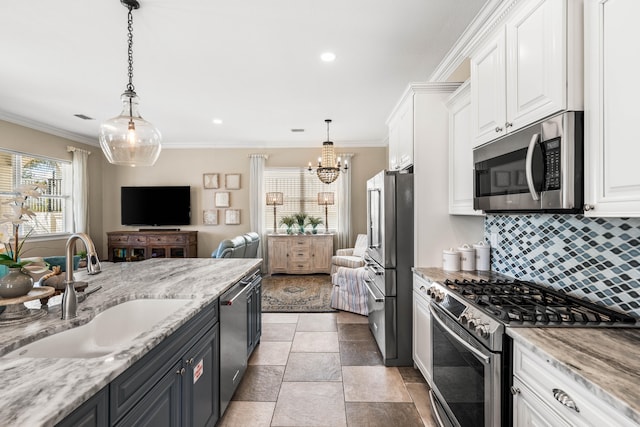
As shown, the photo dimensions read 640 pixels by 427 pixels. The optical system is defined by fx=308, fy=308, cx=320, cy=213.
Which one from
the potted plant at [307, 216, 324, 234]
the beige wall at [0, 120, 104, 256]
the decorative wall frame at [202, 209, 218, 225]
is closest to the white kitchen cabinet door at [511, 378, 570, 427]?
the potted plant at [307, 216, 324, 234]

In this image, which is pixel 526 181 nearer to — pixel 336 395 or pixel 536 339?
pixel 536 339

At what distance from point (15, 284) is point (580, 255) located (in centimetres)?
264

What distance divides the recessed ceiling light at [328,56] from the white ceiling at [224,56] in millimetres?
60

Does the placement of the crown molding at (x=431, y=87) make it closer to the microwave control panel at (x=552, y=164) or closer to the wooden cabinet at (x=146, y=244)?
the microwave control panel at (x=552, y=164)

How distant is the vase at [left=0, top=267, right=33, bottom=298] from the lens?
4.17 feet

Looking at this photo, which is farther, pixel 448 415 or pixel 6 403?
pixel 448 415

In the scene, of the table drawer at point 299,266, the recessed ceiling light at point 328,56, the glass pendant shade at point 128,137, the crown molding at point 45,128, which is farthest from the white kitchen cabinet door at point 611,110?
the crown molding at point 45,128

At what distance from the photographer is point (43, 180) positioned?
5309 millimetres

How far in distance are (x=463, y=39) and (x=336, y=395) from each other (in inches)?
120

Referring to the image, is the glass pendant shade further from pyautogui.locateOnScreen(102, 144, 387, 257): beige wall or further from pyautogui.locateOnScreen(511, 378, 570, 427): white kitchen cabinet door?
pyautogui.locateOnScreen(102, 144, 387, 257): beige wall

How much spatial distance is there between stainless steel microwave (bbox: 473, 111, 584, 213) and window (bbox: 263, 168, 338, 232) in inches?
197

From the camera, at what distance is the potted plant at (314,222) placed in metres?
6.45

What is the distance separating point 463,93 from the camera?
2.27 meters

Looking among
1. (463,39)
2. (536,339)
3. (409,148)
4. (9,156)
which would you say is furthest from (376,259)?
(9,156)
